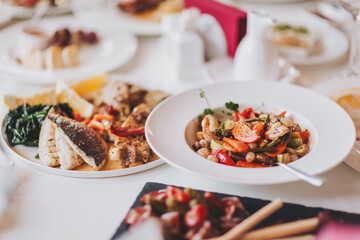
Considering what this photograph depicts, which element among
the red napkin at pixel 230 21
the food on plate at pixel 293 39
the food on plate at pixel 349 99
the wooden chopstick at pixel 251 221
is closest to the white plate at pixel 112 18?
the red napkin at pixel 230 21

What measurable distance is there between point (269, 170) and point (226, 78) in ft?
3.05

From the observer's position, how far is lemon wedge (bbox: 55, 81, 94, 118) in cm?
161

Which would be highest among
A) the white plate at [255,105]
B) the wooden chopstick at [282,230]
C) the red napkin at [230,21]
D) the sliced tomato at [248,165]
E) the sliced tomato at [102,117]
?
the red napkin at [230,21]

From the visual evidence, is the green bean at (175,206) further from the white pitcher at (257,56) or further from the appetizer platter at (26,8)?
the appetizer platter at (26,8)

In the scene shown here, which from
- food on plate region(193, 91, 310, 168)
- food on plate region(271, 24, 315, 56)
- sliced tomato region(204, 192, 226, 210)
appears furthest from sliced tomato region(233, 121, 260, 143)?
food on plate region(271, 24, 315, 56)

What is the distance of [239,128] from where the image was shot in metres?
1.29

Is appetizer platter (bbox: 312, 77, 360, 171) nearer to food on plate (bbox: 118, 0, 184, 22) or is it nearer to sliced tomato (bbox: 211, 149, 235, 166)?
sliced tomato (bbox: 211, 149, 235, 166)

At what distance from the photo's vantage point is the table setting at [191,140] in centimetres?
105

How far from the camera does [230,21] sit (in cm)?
204

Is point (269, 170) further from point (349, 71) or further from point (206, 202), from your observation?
point (349, 71)

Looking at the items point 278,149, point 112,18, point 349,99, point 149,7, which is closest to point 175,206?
point 278,149

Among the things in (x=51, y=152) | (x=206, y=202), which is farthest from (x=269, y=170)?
(x=51, y=152)

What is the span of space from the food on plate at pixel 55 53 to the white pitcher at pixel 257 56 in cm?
97

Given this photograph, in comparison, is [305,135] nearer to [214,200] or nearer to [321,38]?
[214,200]
